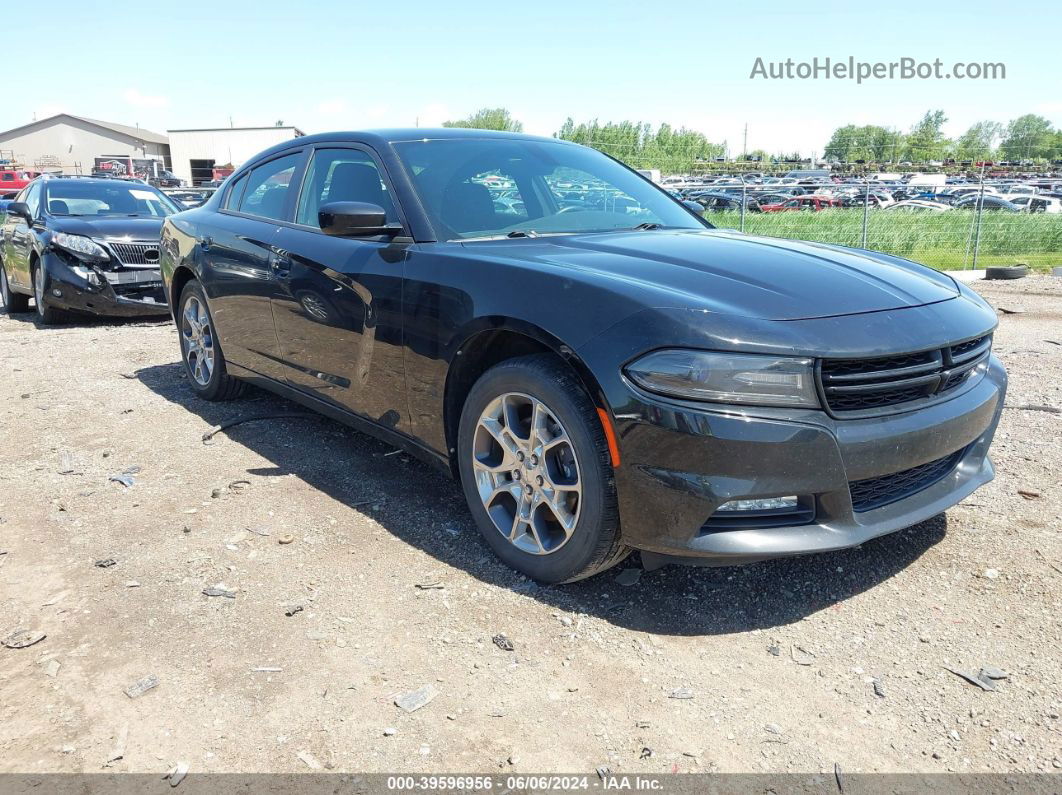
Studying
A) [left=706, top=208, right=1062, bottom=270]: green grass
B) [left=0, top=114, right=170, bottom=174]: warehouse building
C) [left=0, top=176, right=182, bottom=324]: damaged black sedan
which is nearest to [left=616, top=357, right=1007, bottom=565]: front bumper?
[left=0, top=176, right=182, bottom=324]: damaged black sedan

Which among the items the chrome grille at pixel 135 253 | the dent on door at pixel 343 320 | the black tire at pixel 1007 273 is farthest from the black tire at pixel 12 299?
the black tire at pixel 1007 273

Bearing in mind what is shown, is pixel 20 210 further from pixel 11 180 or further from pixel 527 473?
pixel 11 180

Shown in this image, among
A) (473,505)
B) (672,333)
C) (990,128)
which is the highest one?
(990,128)

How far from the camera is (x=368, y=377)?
371cm

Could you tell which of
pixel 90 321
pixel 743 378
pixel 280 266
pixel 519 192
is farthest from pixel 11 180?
pixel 743 378

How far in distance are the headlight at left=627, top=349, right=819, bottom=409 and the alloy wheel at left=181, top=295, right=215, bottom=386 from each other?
3797mm

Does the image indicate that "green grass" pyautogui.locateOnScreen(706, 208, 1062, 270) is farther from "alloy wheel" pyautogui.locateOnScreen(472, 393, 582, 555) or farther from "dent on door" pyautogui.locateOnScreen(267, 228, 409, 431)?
"alloy wheel" pyautogui.locateOnScreen(472, 393, 582, 555)

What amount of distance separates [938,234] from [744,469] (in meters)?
15.5

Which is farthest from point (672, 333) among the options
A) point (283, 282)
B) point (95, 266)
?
point (95, 266)

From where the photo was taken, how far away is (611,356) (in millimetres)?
2605

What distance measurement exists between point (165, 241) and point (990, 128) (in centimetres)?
11923

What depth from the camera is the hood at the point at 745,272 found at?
267cm

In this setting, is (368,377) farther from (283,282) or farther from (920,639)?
(920,639)

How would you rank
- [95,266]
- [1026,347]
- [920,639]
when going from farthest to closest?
[95,266] → [1026,347] → [920,639]
